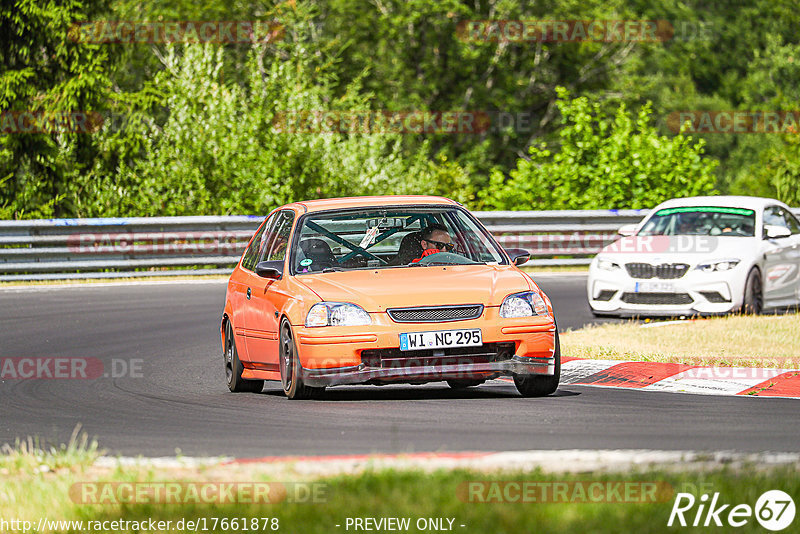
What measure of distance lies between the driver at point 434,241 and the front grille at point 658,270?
595 cm

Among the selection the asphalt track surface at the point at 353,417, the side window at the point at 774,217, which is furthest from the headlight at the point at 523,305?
the side window at the point at 774,217

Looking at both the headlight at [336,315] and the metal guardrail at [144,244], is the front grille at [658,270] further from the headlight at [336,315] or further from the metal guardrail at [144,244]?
the metal guardrail at [144,244]

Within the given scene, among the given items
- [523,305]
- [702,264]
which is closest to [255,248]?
[523,305]

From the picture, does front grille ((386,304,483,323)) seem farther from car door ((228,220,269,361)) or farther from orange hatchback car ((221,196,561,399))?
car door ((228,220,269,361))

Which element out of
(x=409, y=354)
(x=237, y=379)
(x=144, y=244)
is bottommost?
(x=144, y=244)

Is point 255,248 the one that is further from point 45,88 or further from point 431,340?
point 45,88

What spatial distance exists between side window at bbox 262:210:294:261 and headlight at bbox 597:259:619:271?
6184mm

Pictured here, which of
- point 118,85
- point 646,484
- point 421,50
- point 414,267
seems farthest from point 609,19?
point 646,484

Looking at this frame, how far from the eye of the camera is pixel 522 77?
50781 millimetres

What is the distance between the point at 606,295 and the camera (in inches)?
645

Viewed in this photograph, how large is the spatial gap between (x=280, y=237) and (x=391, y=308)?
1997mm

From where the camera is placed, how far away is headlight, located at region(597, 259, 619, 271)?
647 inches

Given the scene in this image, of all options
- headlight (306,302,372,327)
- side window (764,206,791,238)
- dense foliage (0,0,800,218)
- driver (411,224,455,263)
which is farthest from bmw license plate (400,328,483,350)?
dense foliage (0,0,800,218)

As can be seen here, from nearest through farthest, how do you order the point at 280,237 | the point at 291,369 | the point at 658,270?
the point at 291,369, the point at 280,237, the point at 658,270
